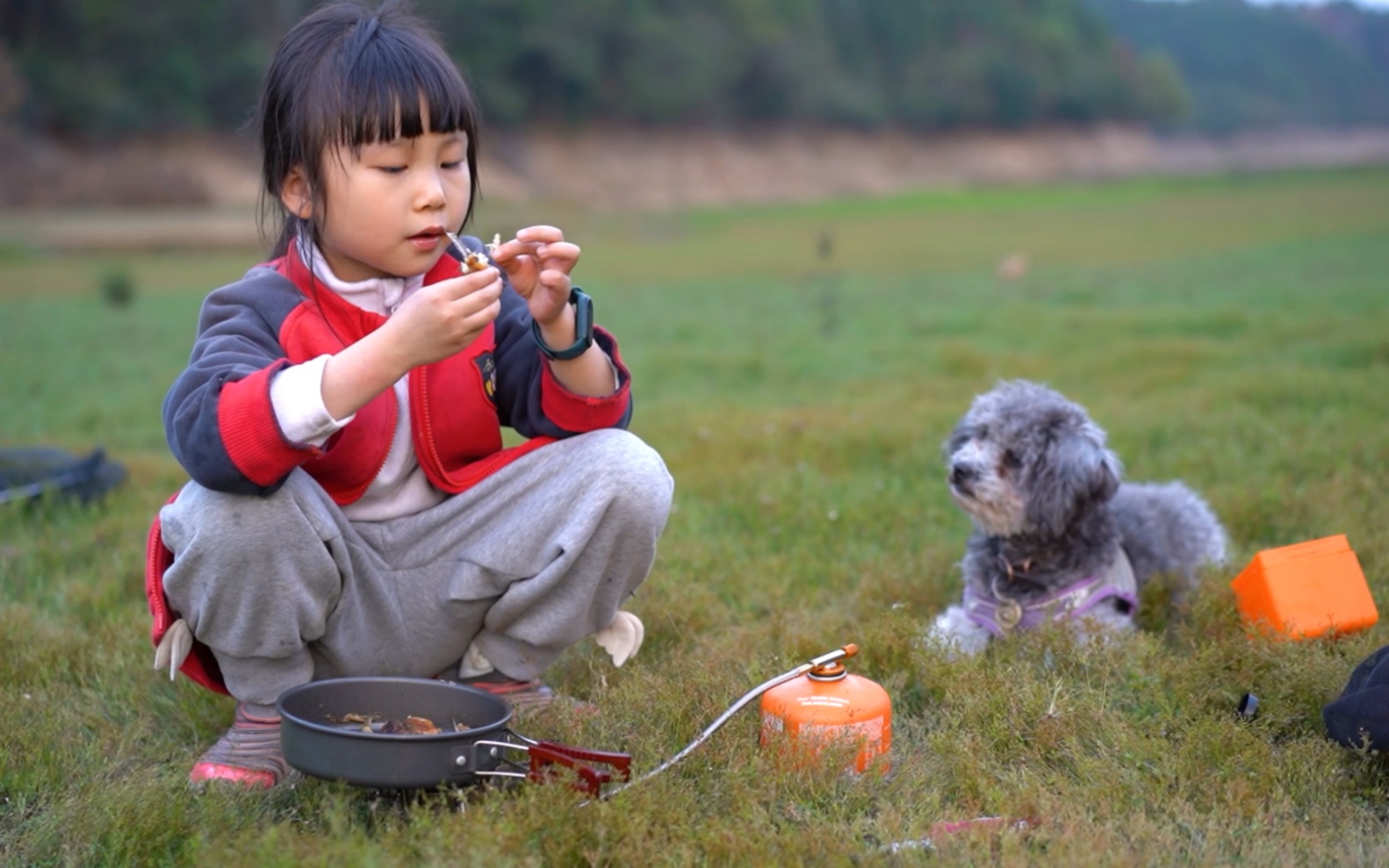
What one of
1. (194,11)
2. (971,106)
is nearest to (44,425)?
(194,11)

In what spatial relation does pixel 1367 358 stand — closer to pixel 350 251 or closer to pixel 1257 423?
pixel 1257 423

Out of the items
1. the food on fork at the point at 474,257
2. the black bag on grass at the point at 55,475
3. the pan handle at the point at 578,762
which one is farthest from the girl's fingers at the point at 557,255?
the black bag on grass at the point at 55,475

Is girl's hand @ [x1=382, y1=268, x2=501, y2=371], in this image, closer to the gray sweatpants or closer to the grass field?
the gray sweatpants

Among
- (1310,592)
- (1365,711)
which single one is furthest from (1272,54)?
(1365,711)

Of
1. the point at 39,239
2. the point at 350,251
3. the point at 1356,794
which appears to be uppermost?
the point at 350,251

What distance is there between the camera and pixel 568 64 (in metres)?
66.9

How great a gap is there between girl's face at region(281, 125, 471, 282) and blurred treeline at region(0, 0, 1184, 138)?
103 ft

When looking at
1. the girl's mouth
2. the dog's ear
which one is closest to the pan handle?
the girl's mouth

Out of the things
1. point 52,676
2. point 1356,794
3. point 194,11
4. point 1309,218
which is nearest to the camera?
point 1356,794

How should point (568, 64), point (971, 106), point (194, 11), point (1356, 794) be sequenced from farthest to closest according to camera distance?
point (971, 106)
point (568, 64)
point (194, 11)
point (1356, 794)

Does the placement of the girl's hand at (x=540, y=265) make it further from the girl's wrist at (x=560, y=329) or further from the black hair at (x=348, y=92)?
the black hair at (x=348, y=92)

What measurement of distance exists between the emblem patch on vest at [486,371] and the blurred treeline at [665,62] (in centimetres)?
3146

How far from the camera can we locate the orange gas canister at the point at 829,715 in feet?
9.55

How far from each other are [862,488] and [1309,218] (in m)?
34.1
